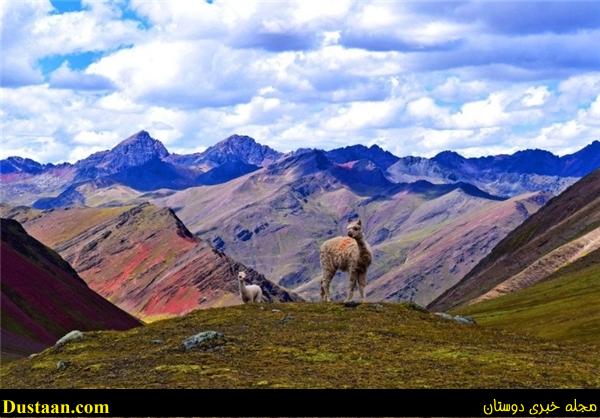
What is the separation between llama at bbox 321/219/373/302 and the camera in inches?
2044

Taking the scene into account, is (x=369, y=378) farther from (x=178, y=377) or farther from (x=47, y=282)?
(x=47, y=282)

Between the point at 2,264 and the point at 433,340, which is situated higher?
the point at 2,264

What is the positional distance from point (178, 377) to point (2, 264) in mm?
156636

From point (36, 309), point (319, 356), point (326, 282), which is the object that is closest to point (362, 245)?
point (326, 282)

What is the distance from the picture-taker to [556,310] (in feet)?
368

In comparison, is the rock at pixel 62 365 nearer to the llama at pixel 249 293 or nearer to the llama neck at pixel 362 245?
the llama neck at pixel 362 245

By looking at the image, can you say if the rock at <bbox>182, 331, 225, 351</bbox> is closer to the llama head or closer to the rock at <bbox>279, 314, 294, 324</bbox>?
the rock at <bbox>279, 314, 294, 324</bbox>

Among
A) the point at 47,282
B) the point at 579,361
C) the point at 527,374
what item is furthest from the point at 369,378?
the point at 47,282

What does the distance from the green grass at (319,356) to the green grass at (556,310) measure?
18675mm

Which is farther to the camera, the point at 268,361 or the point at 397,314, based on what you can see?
the point at 397,314

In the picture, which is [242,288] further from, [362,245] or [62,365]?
[62,365]

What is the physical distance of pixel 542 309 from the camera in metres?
120

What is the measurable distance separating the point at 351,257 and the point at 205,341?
14.4 m

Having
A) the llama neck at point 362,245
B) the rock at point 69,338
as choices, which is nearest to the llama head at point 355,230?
the llama neck at point 362,245
